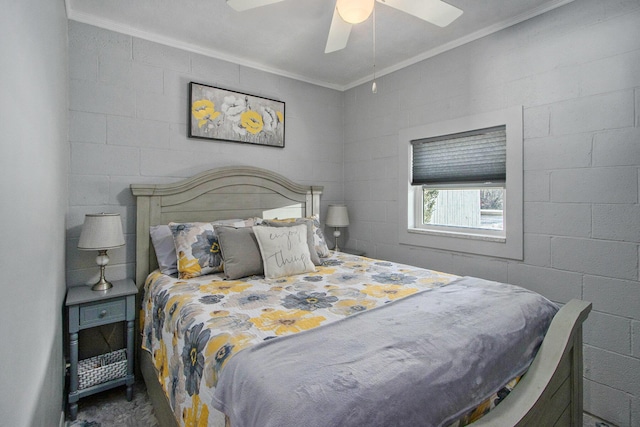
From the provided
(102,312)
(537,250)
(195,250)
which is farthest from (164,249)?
(537,250)

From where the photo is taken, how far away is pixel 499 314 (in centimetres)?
139

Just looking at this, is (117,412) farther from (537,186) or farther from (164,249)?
(537,186)

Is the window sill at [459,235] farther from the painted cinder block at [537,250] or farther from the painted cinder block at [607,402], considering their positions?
the painted cinder block at [607,402]

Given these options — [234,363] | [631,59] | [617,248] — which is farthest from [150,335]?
[631,59]

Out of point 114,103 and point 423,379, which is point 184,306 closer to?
point 423,379

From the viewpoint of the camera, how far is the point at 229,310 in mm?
1546

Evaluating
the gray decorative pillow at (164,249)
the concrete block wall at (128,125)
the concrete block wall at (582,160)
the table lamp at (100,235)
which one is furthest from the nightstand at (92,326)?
the concrete block wall at (582,160)

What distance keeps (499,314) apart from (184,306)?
1.45m

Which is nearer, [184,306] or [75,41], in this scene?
[184,306]

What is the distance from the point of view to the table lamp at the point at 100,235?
2.04 m

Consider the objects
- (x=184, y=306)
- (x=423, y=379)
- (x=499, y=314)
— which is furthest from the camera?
(x=184, y=306)

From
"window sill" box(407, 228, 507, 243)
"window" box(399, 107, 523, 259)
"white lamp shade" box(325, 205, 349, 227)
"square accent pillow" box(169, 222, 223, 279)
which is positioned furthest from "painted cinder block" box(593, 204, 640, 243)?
"square accent pillow" box(169, 222, 223, 279)

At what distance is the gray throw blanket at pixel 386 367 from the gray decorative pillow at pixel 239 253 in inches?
37.5

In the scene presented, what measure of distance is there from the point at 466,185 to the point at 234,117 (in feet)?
6.84
